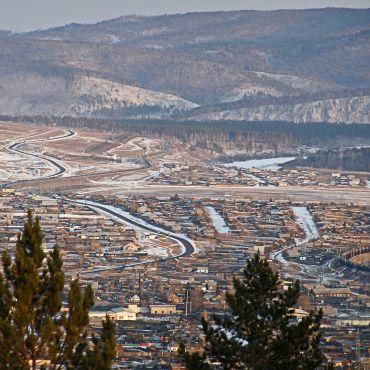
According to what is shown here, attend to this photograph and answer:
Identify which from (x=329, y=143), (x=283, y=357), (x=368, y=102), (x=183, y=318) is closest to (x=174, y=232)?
(x=183, y=318)

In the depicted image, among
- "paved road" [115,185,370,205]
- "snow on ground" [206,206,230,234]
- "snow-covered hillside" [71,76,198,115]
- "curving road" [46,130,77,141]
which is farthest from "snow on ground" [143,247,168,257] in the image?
"snow-covered hillside" [71,76,198,115]

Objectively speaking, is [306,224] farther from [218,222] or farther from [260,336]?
[260,336]

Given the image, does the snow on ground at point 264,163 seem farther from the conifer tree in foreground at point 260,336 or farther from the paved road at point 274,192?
the conifer tree in foreground at point 260,336

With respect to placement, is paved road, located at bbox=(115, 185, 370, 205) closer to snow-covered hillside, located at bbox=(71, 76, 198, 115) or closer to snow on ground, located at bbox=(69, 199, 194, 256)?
snow on ground, located at bbox=(69, 199, 194, 256)

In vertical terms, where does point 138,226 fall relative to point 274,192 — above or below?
above

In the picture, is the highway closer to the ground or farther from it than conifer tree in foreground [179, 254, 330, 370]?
closer to the ground

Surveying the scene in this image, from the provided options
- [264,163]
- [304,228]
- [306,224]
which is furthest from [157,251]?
[264,163]

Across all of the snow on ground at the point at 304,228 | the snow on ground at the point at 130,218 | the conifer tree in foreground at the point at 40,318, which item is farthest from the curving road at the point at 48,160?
the conifer tree in foreground at the point at 40,318
